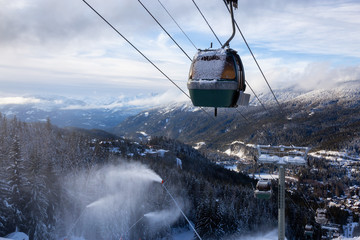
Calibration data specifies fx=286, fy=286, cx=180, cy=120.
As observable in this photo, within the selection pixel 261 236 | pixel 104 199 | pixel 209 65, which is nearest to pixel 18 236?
pixel 104 199

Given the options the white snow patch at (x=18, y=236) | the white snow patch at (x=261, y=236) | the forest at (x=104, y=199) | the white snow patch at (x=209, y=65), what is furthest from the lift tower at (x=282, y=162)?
the white snow patch at (x=261, y=236)

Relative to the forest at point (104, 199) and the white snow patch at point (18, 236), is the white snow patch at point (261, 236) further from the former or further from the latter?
the white snow patch at point (18, 236)

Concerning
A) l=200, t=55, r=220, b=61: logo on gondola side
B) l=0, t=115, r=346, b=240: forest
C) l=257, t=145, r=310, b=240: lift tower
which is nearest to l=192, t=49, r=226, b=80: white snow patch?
l=200, t=55, r=220, b=61: logo on gondola side

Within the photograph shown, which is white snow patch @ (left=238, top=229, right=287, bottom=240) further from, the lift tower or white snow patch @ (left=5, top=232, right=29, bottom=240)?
the lift tower

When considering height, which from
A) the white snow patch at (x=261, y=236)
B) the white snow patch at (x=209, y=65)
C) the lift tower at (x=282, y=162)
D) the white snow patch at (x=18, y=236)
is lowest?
the white snow patch at (x=261, y=236)

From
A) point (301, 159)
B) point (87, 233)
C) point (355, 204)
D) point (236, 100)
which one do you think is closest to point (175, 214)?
point (87, 233)

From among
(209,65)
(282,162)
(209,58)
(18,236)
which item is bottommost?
(18,236)

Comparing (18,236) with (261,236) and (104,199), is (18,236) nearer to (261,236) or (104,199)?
(104,199)

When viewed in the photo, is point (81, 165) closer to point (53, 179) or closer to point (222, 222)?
point (53, 179)

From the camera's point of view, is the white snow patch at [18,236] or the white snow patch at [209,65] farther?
the white snow patch at [18,236]

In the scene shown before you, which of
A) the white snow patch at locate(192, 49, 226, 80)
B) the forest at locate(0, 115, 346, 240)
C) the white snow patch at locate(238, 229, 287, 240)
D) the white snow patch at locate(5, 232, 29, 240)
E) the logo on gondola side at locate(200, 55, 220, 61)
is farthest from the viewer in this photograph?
the white snow patch at locate(238, 229, 287, 240)

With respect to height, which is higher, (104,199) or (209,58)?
(209,58)
